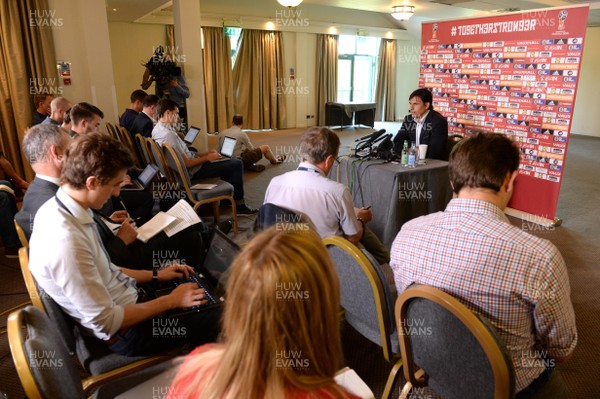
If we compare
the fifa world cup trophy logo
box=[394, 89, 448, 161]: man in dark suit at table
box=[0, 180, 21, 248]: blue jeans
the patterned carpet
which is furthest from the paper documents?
the fifa world cup trophy logo

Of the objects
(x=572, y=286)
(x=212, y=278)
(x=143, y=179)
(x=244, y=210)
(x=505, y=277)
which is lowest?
(x=572, y=286)

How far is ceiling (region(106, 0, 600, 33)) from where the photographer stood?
22.3 feet

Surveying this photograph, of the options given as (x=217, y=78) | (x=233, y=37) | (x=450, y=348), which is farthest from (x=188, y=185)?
(x=233, y=37)

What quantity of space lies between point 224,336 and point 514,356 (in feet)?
3.05

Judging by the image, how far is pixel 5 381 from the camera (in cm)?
181

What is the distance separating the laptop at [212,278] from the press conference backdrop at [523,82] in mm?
3178

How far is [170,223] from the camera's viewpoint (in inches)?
78.7

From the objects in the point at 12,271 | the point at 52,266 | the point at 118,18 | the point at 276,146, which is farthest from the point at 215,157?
the point at 118,18

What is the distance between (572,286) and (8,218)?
3.67 meters

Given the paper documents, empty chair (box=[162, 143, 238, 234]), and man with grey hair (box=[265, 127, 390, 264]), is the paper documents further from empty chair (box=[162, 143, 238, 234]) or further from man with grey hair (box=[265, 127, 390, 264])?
empty chair (box=[162, 143, 238, 234])

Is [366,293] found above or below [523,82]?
below

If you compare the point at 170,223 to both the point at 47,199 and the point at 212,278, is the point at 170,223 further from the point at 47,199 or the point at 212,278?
the point at 47,199

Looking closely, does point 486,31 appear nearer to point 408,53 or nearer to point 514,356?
point 514,356

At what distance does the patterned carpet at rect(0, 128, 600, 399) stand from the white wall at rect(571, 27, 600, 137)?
14.2 feet
